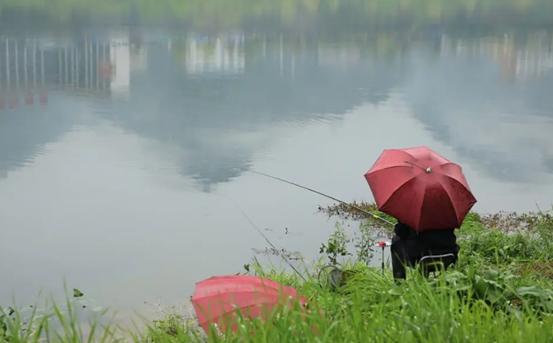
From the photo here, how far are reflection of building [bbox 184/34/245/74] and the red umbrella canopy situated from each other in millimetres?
13142

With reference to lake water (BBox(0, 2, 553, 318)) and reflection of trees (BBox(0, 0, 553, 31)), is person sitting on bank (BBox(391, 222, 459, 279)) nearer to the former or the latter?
lake water (BBox(0, 2, 553, 318))

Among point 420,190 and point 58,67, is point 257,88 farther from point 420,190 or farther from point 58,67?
point 420,190

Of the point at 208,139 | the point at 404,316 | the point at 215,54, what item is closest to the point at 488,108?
the point at 208,139

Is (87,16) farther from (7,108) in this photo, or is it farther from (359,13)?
(7,108)

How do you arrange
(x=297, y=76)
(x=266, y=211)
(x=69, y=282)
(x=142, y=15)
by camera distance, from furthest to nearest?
(x=142, y=15) → (x=297, y=76) → (x=266, y=211) → (x=69, y=282)

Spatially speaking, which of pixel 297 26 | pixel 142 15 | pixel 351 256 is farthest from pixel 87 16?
pixel 351 256

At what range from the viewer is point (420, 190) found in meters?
4.20

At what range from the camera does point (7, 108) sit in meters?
12.6

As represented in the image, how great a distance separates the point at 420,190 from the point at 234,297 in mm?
1278

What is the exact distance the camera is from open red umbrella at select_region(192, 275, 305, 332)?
10.6ft

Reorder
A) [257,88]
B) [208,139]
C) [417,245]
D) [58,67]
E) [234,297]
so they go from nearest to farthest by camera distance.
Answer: [234,297] < [417,245] < [208,139] < [257,88] < [58,67]

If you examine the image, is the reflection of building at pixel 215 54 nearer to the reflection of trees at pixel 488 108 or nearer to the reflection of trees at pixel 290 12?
the reflection of trees at pixel 488 108

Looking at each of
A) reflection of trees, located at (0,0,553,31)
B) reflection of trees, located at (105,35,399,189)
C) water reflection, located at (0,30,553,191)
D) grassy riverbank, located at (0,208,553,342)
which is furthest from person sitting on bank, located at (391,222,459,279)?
reflection of trees, located at (0,0,553,31)

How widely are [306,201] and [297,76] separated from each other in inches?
379
